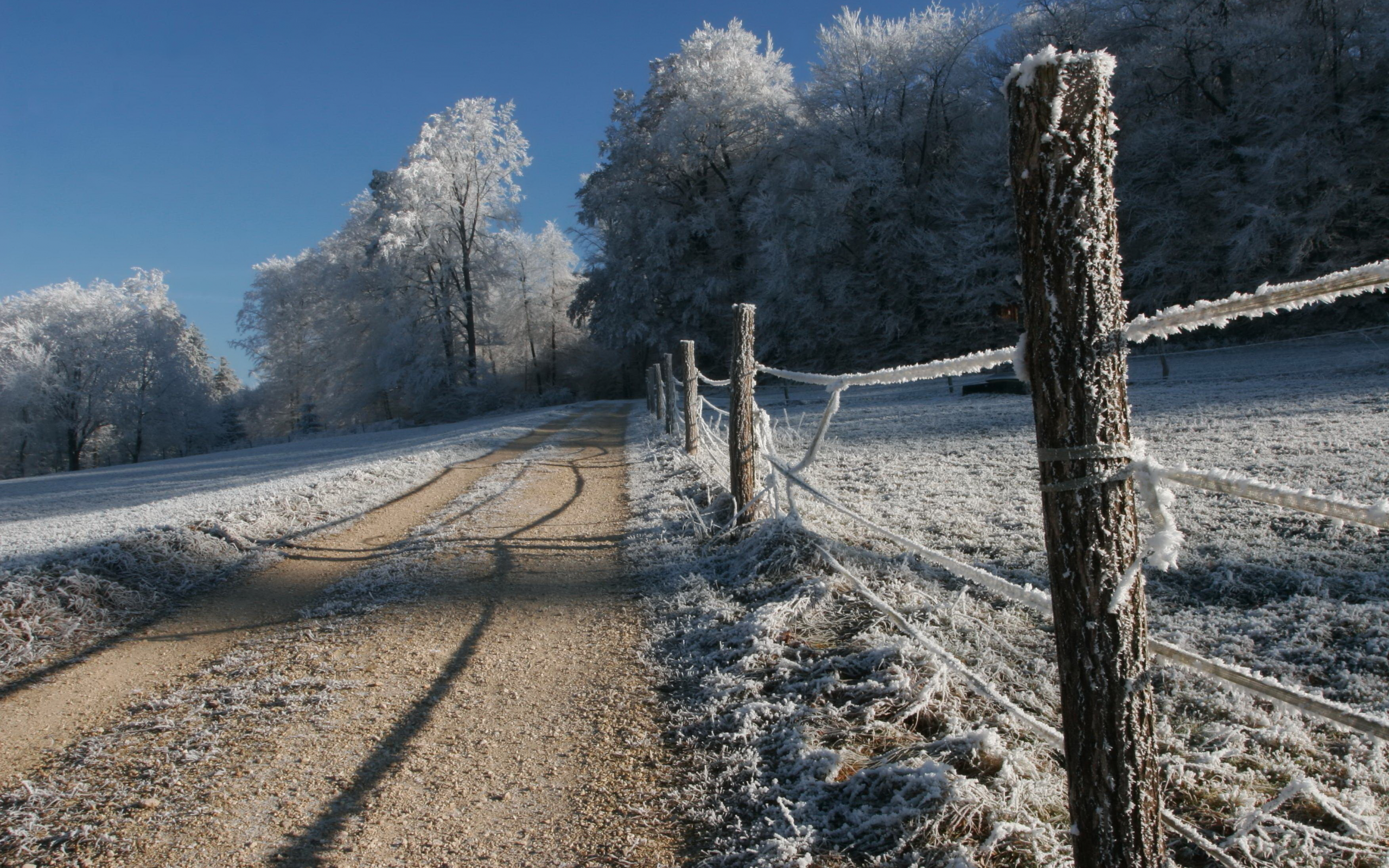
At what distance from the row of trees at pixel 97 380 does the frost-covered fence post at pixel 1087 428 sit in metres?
46.5

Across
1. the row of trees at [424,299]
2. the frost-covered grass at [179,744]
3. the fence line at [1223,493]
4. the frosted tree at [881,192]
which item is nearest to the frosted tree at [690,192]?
the frosted tree at [881,192]

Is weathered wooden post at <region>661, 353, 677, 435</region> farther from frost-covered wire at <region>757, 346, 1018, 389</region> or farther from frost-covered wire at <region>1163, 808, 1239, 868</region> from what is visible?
frost-covered wire at <region>1163, 808, 1239, 868</region>


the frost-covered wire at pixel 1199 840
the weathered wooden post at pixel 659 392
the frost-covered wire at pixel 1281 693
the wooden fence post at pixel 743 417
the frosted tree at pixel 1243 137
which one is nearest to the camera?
the frost-covered wire at pixel 1281 693

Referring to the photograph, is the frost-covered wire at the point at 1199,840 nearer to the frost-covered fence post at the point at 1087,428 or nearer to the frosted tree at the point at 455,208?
the frost-covered fence post at the point at 1087,428

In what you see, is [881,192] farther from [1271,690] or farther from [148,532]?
[1271,690]

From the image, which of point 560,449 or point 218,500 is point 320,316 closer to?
point 560,449

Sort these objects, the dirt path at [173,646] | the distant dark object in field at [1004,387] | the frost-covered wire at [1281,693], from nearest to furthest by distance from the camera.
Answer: the frost-covered wire at [1281,693], the dirt path at [173,646], the distant dark object in field at [1004,387]

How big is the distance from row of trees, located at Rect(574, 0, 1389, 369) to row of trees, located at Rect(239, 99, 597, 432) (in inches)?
202

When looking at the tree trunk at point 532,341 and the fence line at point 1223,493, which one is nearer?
the fence line at point 1223,493

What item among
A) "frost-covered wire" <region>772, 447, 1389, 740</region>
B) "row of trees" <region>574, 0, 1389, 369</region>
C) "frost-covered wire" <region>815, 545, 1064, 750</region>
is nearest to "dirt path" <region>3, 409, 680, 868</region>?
"frost-covered wire" <region>815, 545, 1064, 750</region>

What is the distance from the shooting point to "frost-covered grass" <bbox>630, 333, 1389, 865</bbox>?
6.97ft

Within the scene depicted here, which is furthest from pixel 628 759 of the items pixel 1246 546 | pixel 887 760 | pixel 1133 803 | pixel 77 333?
pixel 77 333

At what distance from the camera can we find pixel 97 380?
122 feet

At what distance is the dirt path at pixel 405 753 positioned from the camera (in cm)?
236
